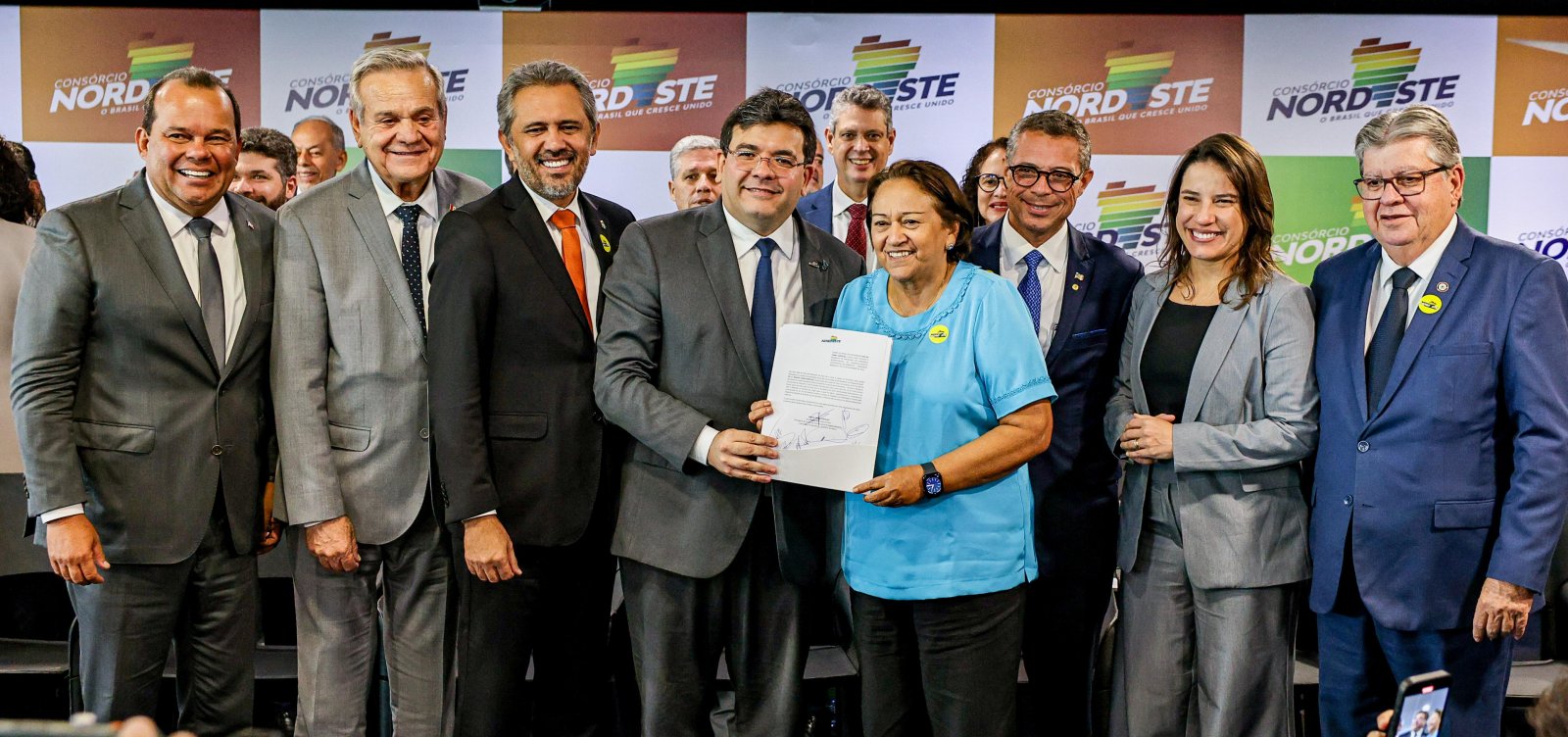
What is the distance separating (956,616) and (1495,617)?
125 centimetres

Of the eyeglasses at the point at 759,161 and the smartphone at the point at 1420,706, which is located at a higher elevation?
the eyeglasses at the point at 759,161

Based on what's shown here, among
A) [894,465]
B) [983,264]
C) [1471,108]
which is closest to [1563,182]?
[1471,108]

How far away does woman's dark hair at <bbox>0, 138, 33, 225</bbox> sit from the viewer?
3.85 m

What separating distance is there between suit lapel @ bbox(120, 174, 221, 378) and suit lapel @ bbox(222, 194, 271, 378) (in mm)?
64

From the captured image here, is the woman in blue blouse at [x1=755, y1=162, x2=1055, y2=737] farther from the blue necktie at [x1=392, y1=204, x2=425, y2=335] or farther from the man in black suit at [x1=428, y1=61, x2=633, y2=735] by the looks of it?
the blue necktie at [x1=392, y1=204, x2=425, y2=335]

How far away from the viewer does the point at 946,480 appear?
8.29 ft

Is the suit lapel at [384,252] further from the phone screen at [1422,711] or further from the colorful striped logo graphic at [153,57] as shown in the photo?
the colorful striped logo graphic at [153,57]

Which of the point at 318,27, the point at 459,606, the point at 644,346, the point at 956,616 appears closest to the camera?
the point at 956,616

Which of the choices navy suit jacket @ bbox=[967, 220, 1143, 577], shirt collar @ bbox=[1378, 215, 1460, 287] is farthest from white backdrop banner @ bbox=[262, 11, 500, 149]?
shirt collar @ bbox=[1378, 215, 1460, 287]

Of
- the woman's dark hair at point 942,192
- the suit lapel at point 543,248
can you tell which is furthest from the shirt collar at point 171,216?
the woman's dark hair at point 942,192

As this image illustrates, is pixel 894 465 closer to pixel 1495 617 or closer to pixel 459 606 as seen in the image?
pixel 459 606

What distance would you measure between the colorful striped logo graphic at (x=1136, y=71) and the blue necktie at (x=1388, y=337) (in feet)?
10.7

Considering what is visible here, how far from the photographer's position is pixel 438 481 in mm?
2904

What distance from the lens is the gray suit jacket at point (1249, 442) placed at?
279 cm
